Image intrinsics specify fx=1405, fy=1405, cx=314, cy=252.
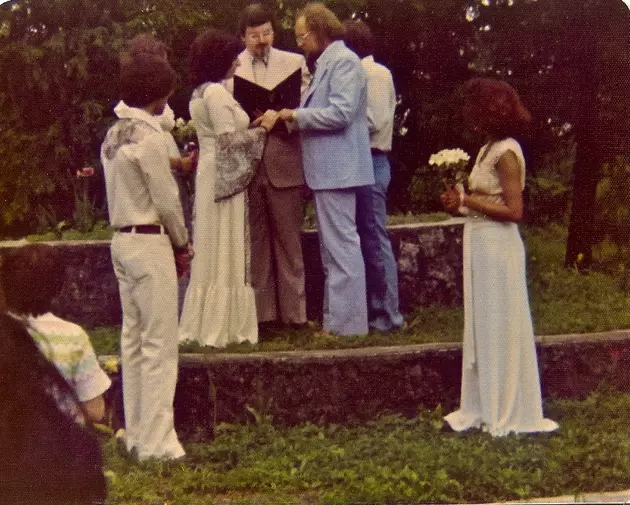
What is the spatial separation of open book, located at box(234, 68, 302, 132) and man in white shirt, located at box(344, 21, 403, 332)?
30 cm

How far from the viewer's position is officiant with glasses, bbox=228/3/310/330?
5742 mm

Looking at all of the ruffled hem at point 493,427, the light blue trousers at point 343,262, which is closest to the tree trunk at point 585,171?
the ruffled hem at point 493,427

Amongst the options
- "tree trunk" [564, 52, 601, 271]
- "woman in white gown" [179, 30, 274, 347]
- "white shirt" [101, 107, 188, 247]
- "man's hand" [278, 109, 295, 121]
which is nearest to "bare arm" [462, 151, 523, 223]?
"tree trunk" [564, 52, 601, 271]

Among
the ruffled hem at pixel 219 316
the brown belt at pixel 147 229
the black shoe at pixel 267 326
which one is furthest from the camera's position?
the black shoe at pixel 267 326

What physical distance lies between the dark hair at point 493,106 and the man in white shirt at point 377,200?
0.99 feet

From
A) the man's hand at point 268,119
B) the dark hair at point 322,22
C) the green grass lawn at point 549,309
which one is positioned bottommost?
the green grass lawn at point 549,309

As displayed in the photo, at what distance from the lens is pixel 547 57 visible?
5.53 metres

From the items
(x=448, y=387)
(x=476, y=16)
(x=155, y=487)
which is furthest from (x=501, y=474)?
(x=476, y=16)

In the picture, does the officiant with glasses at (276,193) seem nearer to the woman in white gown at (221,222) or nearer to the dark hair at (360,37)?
the woman in white gown at (221,222)

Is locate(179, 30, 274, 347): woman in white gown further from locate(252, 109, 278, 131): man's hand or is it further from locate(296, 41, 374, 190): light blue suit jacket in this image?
locate(296, 41, 374, 190): light blue suit jacket

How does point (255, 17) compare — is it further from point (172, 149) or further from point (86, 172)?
point (86, 172)

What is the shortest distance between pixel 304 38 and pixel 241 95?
403mm

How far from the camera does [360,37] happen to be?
18.2 ft

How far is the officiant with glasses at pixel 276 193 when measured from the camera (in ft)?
18.8
